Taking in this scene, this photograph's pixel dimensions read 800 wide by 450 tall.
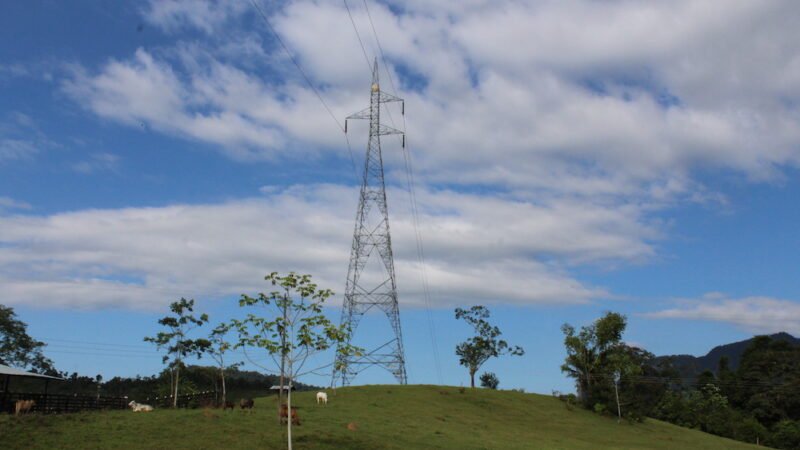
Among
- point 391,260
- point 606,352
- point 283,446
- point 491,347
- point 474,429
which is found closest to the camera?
point 283,446

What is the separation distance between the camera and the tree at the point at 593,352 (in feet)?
304

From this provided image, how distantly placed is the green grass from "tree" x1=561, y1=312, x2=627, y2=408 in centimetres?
496

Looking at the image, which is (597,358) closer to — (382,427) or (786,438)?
(786,438)

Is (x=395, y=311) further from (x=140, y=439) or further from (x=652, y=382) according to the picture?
(x=652, y=382)

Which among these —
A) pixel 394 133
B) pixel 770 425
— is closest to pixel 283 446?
pixel 394 133

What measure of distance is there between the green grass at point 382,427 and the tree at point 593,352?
496cm

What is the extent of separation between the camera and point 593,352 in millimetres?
95062

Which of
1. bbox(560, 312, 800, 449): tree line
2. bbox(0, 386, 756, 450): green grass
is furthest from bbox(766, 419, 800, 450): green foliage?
bbox(0, 386, 756, 450): green grass

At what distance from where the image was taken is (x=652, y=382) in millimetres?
107625

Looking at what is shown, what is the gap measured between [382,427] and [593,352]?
5203 cm

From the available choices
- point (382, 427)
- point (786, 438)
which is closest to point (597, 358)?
point (786, 438)

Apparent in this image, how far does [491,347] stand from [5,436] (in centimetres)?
7977

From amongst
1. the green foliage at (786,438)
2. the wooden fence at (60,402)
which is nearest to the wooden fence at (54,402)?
the wooden fence at (60,402)

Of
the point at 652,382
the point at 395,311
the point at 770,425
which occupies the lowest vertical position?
the point at 770,425
